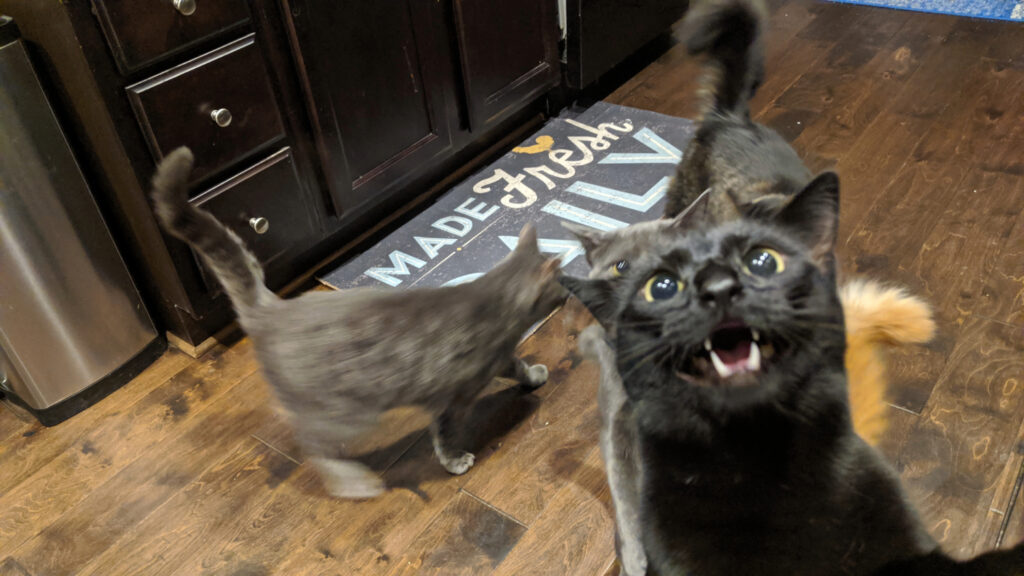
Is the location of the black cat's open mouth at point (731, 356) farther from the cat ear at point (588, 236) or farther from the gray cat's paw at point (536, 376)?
the gray cat's paw at point (536, 376)

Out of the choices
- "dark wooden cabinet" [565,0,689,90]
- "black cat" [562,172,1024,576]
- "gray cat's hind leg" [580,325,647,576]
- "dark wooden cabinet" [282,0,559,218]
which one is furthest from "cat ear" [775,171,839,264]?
"dark wooden cabinet" [565,0,689,90]

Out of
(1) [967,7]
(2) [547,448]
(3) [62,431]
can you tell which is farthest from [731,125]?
(1) [967,7]

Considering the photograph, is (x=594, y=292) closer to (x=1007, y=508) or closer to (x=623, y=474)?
(x=623, y=474)

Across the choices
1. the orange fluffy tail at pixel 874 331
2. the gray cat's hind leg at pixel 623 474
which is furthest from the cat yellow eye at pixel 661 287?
the gray cat's hind leg at pixel 623 474

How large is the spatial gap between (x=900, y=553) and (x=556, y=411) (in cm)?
97

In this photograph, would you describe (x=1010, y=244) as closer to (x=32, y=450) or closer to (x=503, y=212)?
(x=503, y=212)

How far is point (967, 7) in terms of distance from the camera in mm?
3166

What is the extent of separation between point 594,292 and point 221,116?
124 centimetres

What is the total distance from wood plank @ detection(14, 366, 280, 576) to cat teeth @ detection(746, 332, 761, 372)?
1.23 m

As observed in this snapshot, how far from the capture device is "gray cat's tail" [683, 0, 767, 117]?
136 cm

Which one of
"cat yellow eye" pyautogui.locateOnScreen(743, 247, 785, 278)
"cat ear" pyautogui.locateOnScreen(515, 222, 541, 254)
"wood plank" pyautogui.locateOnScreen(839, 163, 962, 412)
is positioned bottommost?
"wood plank" pyautogui.locateOnScreen(839, 163, 962, 412)

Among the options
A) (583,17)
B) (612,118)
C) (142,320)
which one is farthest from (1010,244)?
(142,320)

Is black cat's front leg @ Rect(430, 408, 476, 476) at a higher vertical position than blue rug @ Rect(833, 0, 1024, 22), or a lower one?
higher

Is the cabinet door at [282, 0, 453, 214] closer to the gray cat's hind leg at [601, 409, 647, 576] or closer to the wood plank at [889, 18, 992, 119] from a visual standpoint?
the gray cat's hind leg at [601, 409, 647, 576]
